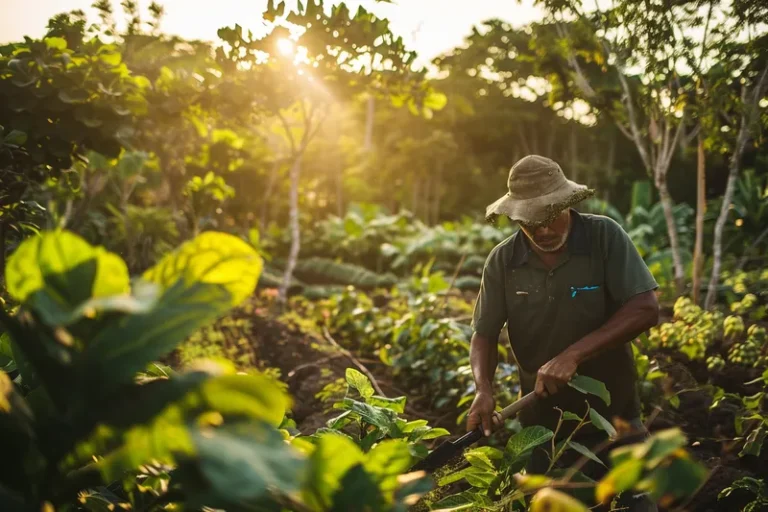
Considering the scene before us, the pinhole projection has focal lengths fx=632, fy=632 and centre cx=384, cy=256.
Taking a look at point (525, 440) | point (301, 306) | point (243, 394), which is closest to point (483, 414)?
point (525, 440)

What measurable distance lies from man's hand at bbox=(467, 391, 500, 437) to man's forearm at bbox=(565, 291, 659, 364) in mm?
385

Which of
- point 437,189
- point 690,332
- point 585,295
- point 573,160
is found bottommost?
point 690,332

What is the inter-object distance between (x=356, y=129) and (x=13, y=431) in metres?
23.3

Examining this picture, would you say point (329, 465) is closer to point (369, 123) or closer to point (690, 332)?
point (690, 332)

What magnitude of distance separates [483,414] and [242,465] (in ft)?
6.28

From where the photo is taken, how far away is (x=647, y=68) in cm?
505

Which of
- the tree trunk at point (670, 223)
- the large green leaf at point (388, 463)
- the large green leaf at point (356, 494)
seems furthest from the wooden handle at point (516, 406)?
the tree trunk at point (670, 223)

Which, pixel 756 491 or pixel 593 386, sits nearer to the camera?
pixel 593 386

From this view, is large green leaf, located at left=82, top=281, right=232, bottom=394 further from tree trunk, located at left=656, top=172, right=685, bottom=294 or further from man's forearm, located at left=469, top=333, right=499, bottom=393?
tree trunk, located at left=656, top=172, right=685, bottom=294

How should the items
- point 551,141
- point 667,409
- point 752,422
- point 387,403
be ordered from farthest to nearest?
point 551,141 → point 667,409 → point 752,422 → point 387,403

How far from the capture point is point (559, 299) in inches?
103

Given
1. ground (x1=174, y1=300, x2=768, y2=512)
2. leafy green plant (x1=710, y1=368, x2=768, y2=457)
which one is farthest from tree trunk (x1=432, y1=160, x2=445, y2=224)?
leafy green plant (x1=710, y1=368, x2=768, y2=457)

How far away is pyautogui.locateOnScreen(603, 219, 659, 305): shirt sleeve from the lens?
2.43 meters

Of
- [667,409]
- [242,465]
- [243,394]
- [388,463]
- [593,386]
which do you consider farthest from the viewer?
[667,409]
